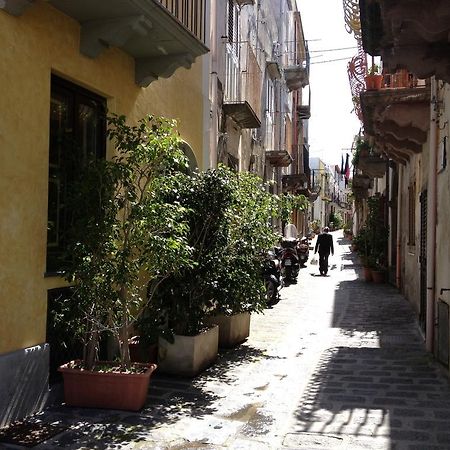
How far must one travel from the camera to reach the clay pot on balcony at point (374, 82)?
385 inches

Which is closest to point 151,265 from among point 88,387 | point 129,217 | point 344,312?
point 129,217

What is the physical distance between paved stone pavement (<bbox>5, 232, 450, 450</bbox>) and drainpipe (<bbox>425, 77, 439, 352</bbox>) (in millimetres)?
438

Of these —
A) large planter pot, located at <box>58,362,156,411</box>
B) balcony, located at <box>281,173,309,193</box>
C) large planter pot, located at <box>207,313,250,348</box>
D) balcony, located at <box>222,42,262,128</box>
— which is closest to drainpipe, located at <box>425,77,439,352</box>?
large planter pot, located at <box>207,313,250,348</box>

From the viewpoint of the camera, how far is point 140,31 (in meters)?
5.93

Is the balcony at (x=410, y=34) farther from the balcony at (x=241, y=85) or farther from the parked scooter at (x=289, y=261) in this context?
the parked scooter at (x=289, y=261)

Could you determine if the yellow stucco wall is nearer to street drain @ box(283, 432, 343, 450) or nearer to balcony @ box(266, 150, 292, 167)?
street drain @ box(283, 432, 343, 450)

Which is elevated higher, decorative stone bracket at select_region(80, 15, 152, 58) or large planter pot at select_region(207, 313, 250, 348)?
decorative stone bracket at select_region(80, 15, 152, 58)

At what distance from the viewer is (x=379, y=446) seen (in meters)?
4.55

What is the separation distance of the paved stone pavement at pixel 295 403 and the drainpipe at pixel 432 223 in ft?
1.44

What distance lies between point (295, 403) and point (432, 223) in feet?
12.0

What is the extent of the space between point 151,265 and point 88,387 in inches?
49.1

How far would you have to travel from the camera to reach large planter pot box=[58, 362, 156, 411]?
17.3 ft

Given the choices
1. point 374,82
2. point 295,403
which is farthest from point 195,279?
point 374,82

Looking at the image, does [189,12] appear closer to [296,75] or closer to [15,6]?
[15,6]
